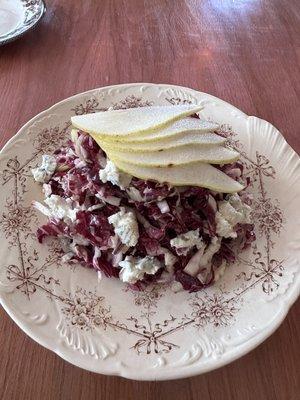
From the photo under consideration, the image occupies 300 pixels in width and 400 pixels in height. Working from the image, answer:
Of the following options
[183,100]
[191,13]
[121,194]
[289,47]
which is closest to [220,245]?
[121,194]

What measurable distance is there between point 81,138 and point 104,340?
47 cm

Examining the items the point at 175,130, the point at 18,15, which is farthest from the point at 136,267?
the point at 18,15

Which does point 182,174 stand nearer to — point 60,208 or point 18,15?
point 60,208

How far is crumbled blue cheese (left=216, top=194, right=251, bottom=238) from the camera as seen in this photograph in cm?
103

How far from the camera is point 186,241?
3.31 ft

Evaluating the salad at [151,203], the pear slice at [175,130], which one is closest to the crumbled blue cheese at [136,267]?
the salad at [151,203]

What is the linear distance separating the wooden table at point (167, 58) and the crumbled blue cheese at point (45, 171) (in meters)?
0.32

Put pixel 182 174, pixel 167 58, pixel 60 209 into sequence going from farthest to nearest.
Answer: pixel 167 58, pixel 60 209, pixel 182 174

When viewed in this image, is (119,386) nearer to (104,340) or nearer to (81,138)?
(104,340)

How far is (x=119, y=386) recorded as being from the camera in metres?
0.96

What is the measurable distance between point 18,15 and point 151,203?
1241mm

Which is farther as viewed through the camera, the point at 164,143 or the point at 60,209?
the point at 60,209

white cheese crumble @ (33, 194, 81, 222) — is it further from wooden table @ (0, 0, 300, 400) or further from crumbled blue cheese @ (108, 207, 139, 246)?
wooden table @ (0, 0, 300, 400)

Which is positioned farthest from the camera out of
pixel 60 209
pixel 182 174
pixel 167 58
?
pixel 167 58
